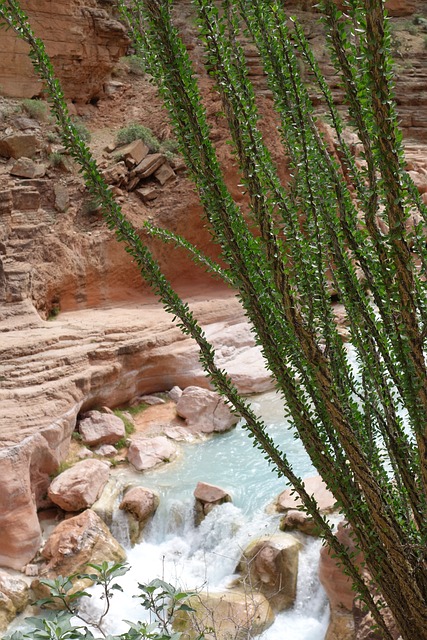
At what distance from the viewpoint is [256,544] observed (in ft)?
17.6

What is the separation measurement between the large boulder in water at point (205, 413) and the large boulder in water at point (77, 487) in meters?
1.70

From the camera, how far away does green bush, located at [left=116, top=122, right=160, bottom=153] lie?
11438 millimetres

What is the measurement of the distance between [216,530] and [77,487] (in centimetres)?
154

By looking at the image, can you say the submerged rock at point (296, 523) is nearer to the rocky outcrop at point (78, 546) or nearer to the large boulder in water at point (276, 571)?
the large boulder in water at point (276, 571)

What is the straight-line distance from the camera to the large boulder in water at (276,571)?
5023mm

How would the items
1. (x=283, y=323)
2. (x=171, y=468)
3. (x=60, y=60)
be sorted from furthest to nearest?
(x=60, y=60) → (x=171, y=468) → (x=283, y=323)

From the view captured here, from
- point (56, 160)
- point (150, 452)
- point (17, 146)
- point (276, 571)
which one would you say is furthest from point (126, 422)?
point (17, 146)

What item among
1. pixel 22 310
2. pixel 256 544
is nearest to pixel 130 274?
pixel 22 310

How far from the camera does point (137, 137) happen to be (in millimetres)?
11508

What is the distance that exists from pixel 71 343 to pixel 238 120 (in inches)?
245

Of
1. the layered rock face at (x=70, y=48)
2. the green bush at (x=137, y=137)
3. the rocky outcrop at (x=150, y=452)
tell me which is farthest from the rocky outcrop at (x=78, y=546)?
the layered rock face at (x=70, y=48)

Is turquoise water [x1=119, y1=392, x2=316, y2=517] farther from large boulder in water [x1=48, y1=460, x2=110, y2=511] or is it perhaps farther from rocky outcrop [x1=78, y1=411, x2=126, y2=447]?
rocky outcrop [x1=78, y1=411, x2=126, y2=447]

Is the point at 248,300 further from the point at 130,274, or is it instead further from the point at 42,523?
the point at 130,274

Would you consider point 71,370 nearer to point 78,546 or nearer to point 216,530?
point 78,546
